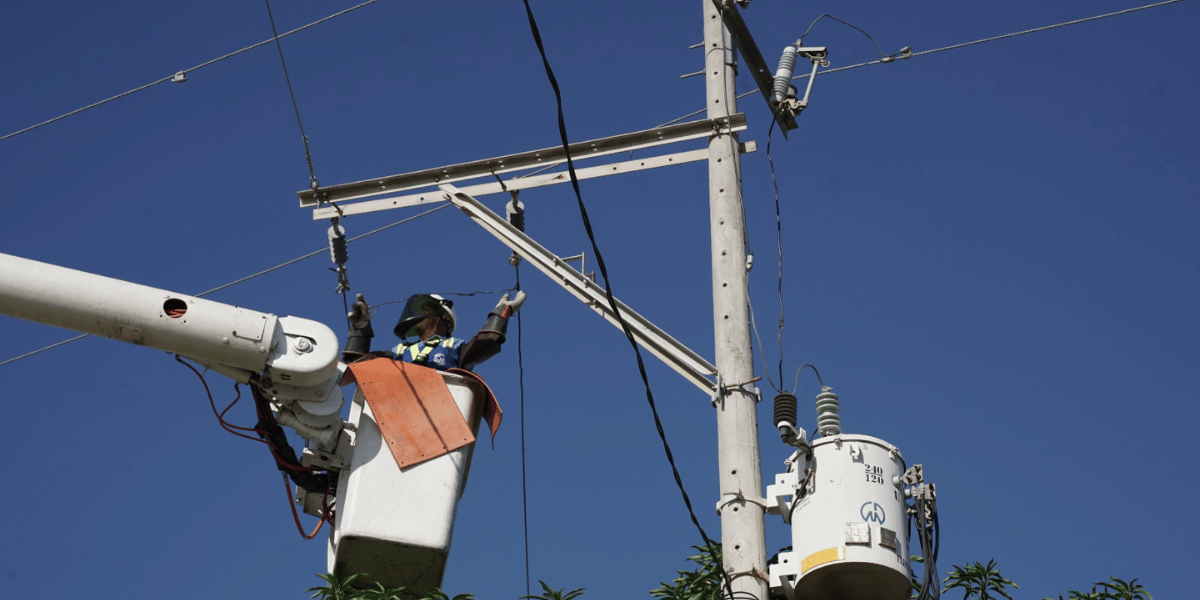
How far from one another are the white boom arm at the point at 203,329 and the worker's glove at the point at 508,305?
122cm

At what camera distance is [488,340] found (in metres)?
11.0

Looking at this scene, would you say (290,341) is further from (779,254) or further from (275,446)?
(779,254)

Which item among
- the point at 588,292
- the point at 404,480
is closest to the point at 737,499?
the point at 588,292

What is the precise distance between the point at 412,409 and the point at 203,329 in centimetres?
142

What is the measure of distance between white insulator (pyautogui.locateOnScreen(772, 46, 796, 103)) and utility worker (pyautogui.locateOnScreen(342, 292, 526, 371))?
2118 millimetres

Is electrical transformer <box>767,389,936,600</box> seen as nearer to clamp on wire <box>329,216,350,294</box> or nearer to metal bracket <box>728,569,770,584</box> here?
metal bracket <box>728,569,770,584</box>

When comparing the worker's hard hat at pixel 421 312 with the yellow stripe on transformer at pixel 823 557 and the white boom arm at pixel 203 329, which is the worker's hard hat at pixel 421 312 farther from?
the yellow stripe on transformer at pixel 823 557

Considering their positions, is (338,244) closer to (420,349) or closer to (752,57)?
(420,349)

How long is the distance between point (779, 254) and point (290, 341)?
3060 mm

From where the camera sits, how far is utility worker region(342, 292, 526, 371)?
36.2ft

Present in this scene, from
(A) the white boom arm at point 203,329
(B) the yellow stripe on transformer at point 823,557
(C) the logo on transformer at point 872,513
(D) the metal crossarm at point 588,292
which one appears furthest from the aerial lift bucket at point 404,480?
(C) the logo on transformer at point 872,513

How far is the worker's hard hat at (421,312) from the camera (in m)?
11.7

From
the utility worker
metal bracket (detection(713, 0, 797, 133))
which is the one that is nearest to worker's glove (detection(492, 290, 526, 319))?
the utility worker

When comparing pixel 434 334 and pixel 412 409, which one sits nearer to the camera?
pixel 412 409
